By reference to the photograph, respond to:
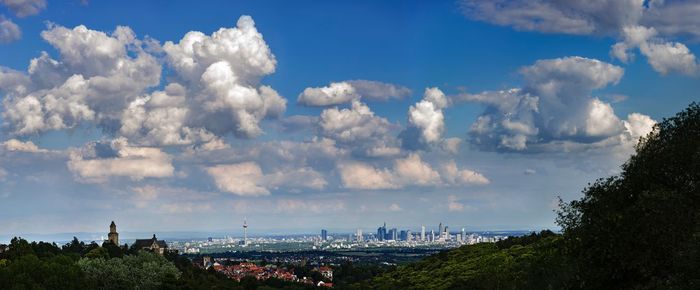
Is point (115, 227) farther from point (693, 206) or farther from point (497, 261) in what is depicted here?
point (693, 206)

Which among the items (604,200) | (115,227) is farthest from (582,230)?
(115,227)

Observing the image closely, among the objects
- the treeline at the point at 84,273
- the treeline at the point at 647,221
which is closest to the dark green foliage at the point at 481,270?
the treeline at the point at 647,221

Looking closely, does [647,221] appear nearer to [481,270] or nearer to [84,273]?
[84,273]

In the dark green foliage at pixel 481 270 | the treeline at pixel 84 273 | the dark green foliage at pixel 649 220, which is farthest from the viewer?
the treeline at pixel 84 273

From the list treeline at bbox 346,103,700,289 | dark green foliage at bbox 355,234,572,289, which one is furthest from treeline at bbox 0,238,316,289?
treeline at bbox 346,103,700,289

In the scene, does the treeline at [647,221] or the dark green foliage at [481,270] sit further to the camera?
the dark green foliage at [481,270]

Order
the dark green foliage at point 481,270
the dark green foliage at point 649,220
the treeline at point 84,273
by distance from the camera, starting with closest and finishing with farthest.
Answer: the dark green foliage at point 649,220
the dark green foliage at point 481,270
the treeline at point 84,273

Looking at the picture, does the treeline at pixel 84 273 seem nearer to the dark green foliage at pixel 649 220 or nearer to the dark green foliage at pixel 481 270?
the dark green foliage at pixel 481 270

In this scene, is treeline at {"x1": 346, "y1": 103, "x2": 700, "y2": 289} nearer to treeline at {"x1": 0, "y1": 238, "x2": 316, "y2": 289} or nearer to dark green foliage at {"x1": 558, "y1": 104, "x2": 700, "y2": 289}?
dark green foliage at {"x1": 558, "y1": 104, "x2": 700, "y2": 289}
